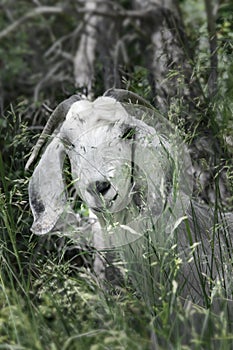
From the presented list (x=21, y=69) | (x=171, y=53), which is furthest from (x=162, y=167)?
(x=21, y=69)

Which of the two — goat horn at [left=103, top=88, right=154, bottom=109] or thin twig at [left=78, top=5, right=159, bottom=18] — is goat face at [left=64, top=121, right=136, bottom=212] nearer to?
goat horn at [left=103, top=88, right=154, bottom=109]

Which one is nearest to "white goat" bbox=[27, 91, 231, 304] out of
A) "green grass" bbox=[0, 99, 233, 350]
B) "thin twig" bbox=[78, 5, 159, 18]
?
"green grass" bbox=[0, 99, 233, 350]

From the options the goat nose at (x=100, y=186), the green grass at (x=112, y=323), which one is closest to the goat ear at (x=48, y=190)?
the goat nose at (x=100, y=186)

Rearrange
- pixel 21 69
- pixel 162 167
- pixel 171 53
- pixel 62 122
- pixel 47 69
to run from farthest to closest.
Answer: pixel 21 69
pixel 47 69
pixel 171 53
pixel 62 122
pixel 162 167

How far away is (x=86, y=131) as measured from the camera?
4.70 meters

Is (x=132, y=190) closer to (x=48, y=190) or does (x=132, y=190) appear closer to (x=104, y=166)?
(x=104, y=166)

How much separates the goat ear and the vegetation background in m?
0.09

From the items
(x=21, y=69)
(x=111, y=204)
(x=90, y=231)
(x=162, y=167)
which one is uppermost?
(x=162, y=167)

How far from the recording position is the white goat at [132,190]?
3.66 meters

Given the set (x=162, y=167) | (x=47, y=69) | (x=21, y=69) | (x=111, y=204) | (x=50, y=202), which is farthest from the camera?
(x=21, y=69)

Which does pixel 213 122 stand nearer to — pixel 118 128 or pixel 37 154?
pixel 118 128

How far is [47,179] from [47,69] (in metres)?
9.85

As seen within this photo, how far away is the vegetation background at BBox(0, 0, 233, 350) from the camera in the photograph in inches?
114

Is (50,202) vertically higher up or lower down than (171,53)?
lower down
